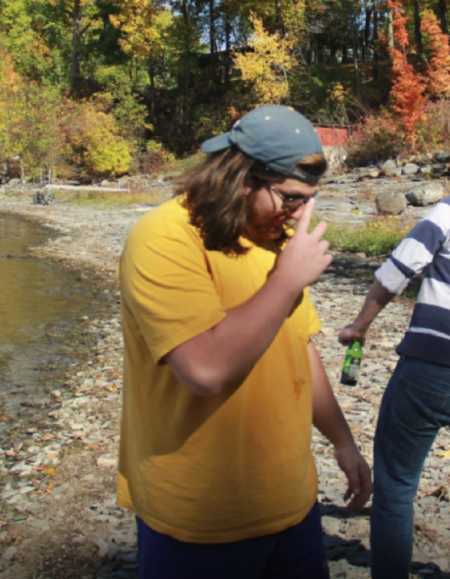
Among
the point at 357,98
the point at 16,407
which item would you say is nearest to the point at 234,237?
the point at 16,407

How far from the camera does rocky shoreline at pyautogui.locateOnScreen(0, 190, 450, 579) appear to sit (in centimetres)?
Result: 427

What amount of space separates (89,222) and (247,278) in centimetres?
2340

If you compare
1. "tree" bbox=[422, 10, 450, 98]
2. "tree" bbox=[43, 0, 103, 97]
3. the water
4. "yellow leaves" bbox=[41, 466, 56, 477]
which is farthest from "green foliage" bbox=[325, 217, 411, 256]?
"tree" bbox=[43, 0, 103, 97]

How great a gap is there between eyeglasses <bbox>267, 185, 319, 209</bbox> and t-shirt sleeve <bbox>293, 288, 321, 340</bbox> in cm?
32

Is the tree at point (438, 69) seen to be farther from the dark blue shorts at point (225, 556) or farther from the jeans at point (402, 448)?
the dark blue shorts at point (225, 556)

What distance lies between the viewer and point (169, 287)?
6.16 ft

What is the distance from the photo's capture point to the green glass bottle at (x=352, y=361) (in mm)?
3396

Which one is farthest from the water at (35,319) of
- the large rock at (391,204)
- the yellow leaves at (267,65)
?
the yellow leaves at (267,65)

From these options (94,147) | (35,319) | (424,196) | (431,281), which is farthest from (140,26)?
(431,281)

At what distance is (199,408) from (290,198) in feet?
2.06

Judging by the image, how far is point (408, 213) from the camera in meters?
19.2

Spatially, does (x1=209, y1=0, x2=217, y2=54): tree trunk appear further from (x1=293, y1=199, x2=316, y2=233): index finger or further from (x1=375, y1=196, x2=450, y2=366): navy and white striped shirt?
(x1=293, y1=199, x2=316, y2=233): index finger

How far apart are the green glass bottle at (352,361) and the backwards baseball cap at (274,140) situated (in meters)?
1.50

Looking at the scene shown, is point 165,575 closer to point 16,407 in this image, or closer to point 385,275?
point 385,275
